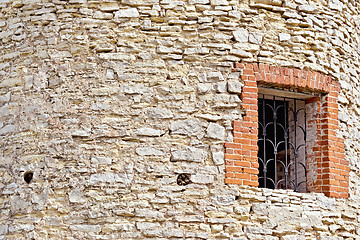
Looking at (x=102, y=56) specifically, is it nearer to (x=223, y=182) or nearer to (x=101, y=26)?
(x=101, y=26)

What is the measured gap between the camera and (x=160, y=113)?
6.97 metres

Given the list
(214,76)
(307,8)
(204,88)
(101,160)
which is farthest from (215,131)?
(307,8)

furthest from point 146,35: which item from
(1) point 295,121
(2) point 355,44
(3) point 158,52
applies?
(2) point 355,44

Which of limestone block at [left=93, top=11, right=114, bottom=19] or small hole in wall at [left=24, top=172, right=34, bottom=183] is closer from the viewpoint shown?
small hole in wall at [left=24, top=172, right=34, bottom=183]

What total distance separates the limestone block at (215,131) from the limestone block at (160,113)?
454 millimetres

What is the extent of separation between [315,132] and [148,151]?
88.3 inches

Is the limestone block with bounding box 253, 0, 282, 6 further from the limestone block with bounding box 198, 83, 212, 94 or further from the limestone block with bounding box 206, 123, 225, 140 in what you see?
the limestone block with bounding box 206, 123, 225, 140

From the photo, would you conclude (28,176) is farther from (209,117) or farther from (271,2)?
(271,2)

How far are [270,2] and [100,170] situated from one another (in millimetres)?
2926

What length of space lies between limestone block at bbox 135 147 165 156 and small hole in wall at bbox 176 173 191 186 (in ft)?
1.04

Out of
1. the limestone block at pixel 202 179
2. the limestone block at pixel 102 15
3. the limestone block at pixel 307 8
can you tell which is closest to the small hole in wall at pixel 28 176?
the limestone block at pixel 202 179

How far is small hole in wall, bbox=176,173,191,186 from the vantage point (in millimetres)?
6840

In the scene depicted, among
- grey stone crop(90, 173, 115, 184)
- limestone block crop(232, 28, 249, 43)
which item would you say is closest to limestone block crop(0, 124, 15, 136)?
grey stone crop(90, 173, 115, 184)

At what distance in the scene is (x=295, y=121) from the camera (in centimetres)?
778
